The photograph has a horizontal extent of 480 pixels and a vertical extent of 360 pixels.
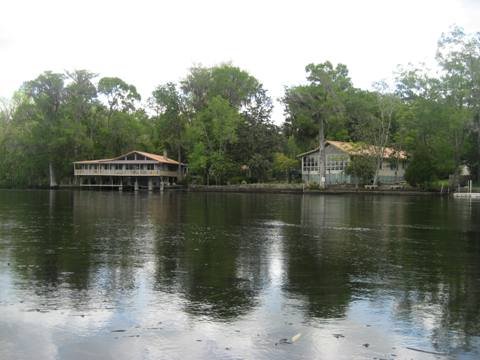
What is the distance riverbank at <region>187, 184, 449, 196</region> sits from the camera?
64.3 metres

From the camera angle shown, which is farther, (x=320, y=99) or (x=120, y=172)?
(x=120, y=172)

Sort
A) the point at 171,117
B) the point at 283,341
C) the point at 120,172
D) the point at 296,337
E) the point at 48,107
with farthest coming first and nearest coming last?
the point at 171,117, the point at 48,107, the point at 120,172, the point at 296,337, the point at 283,341

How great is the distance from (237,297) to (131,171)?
7889 centimetres

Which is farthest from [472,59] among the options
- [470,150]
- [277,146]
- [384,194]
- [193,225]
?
[193,225]

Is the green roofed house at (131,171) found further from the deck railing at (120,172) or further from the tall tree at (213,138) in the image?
the tall tree at (213,138)

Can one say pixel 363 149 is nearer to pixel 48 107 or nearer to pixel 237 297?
pixel 48 107

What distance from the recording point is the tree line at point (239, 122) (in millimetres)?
64750

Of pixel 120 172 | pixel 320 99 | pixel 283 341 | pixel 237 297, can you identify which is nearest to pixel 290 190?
pixel 320 99

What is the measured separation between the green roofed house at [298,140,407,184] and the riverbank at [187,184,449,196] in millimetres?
5954

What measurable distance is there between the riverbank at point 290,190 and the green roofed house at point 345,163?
595cm

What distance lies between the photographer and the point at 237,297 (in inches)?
366

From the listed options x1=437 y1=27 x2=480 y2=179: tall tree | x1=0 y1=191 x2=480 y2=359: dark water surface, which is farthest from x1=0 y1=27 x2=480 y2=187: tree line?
x1=0 y1=191 x2=480 y2=359: dark water surface

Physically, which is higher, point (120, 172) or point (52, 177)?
point (120, 172)

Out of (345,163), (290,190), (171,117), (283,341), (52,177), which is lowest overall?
(283,341)
